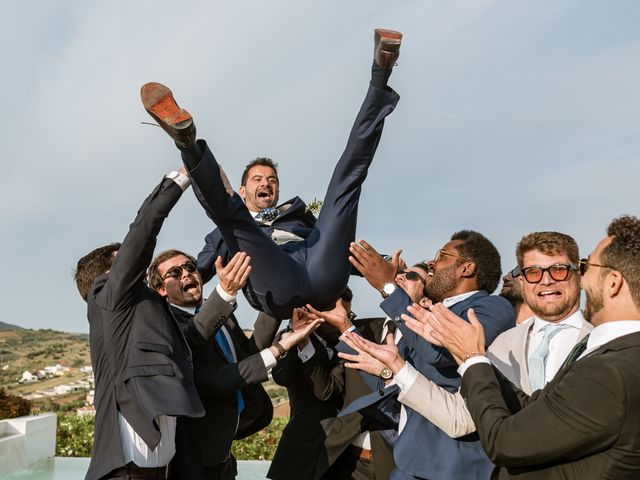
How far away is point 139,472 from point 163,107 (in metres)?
1.68

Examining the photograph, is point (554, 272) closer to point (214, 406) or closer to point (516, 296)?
point (516, 296)

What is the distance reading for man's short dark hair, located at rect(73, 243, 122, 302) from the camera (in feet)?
12.5

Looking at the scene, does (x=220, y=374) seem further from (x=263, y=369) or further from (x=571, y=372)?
(x=571, y=372)

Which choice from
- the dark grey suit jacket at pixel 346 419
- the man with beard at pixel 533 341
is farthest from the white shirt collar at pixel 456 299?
the dark grey suit jacket at pixel 346 419

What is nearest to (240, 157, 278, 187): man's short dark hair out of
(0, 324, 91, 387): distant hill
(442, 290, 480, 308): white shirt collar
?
(442, 290, 480, 308): white shirt collar

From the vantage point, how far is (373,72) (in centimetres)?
389

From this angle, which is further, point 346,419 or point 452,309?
point 346,419

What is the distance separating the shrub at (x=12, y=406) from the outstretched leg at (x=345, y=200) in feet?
24.5

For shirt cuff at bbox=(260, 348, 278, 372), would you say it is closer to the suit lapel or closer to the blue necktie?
the blue necktie

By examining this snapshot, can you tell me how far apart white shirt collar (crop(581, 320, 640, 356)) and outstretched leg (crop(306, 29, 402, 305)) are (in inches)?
76.8

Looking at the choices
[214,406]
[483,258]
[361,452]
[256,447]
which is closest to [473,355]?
[483,258]

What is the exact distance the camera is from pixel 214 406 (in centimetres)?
410

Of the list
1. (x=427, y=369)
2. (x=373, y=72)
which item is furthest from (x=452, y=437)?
(x=373, y=72)

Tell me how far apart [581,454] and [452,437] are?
1.18 m
